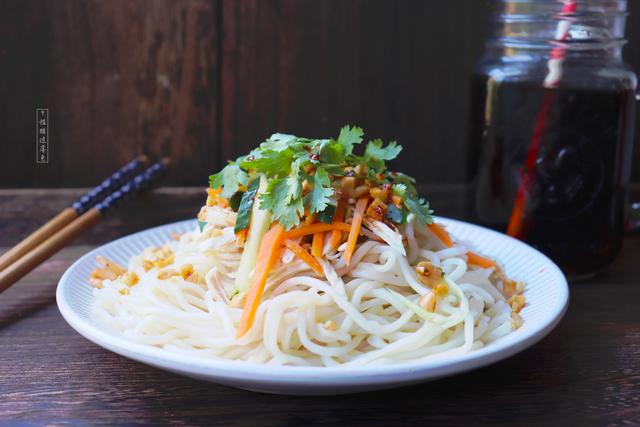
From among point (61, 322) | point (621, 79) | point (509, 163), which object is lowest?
point (61, 322)

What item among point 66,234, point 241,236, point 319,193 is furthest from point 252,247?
point 66,234

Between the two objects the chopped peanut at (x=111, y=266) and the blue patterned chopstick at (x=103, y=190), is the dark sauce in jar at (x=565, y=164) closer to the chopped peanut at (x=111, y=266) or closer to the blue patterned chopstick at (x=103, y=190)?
the chopped peanut at (x=111, y=266)

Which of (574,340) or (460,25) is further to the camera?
(460,25)

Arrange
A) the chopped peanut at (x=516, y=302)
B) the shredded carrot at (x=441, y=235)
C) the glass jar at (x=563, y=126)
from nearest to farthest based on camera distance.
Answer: the chopped peanut at (x=516, y=302) < the shredded carrot at (x=441, y=235) < the glass jar at (x=563, y=126)

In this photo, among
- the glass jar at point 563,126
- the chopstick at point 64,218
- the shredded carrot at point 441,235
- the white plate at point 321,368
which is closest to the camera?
the white plate at point 321,368

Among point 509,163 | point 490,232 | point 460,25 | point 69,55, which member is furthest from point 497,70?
point 69,55

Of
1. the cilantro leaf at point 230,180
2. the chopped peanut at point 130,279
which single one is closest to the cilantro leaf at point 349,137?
the cilantro leaf at point 230,180

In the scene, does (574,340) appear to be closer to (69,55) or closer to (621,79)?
(621,79)

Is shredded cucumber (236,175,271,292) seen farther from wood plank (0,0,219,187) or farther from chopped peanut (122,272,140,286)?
Answer: wood plank (0,0,219,187)
